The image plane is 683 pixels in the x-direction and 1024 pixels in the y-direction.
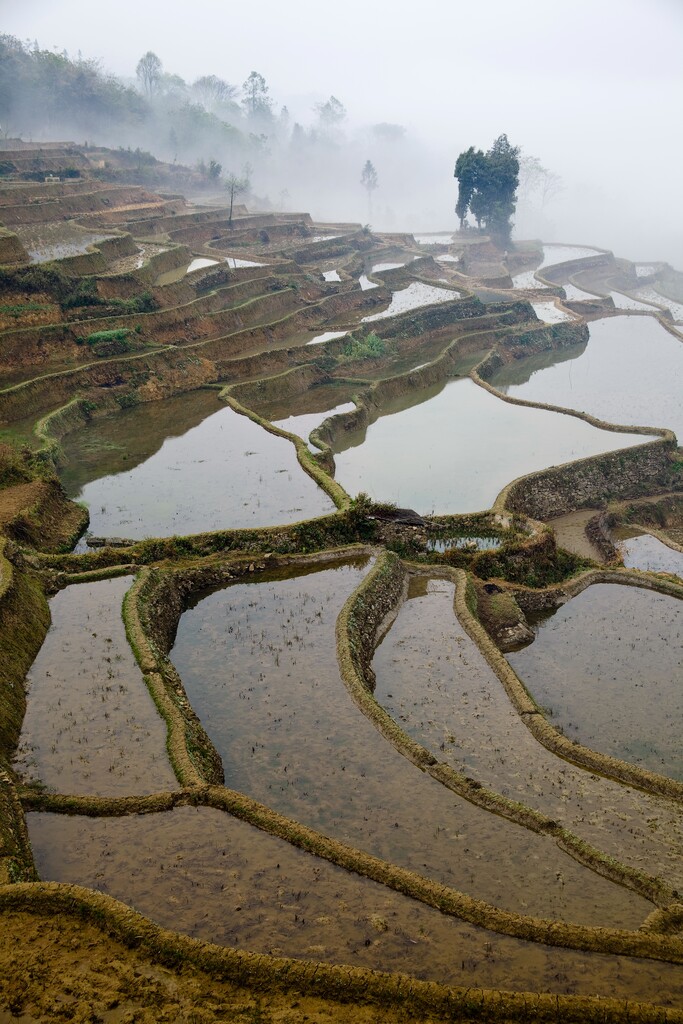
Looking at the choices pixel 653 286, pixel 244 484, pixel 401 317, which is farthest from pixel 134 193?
pixel 653 286

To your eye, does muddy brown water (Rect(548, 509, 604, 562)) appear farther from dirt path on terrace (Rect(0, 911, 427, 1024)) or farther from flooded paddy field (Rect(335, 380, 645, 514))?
dirt path on terrace (Rect(0, 911, 427, 1024))

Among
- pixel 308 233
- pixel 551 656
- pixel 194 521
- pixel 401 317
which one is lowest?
pixel 551 656

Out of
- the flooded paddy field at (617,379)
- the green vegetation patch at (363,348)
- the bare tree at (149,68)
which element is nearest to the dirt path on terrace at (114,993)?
the flooded paddy field at (617,379)

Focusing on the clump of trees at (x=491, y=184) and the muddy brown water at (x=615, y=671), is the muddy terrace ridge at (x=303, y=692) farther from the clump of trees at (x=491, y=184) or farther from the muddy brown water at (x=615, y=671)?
the clump of trees at (x=491, y=184)

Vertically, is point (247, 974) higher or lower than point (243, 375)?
lower

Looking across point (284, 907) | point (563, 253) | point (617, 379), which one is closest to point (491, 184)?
point (563, 253)

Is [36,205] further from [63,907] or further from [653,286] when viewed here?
[653,286]
